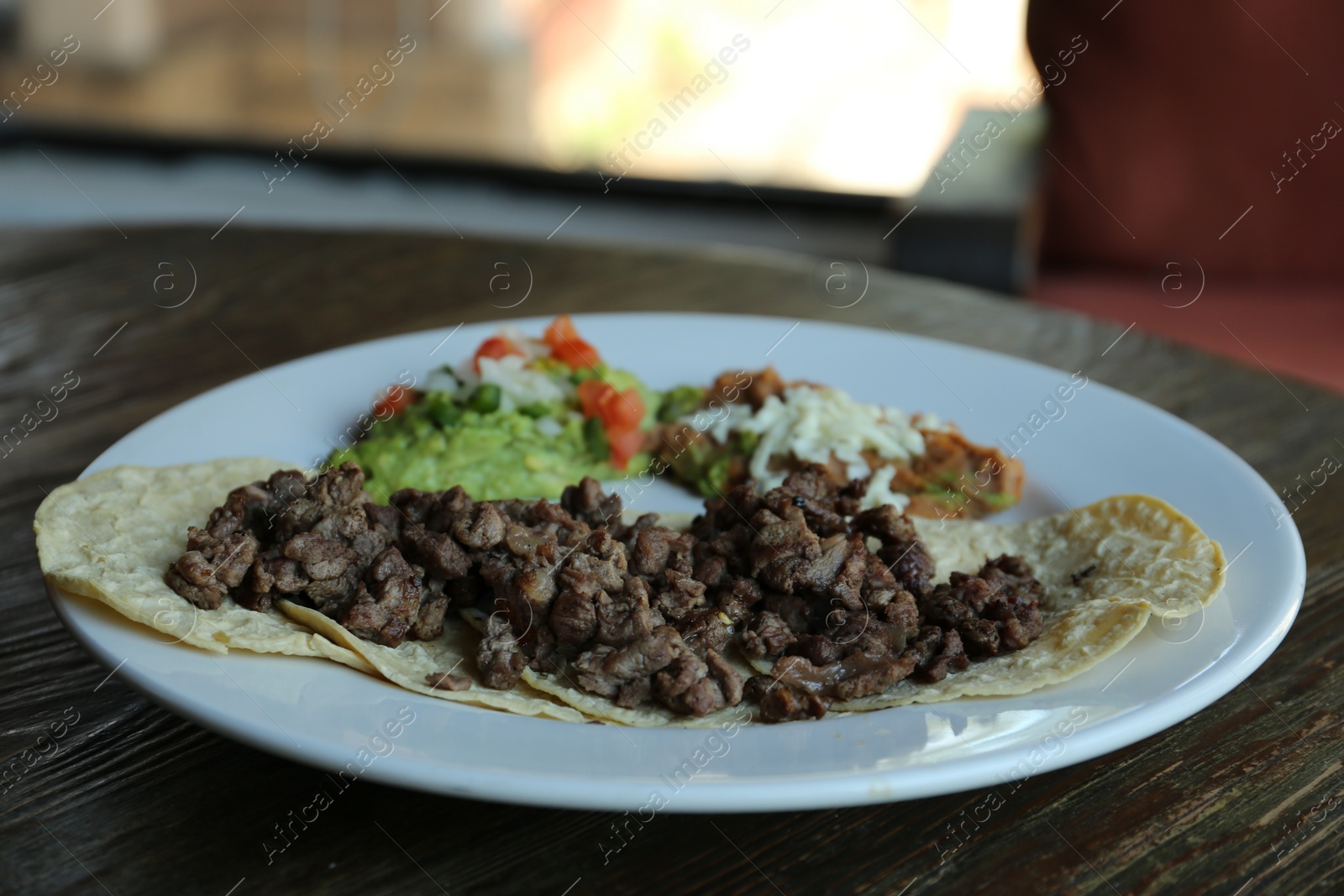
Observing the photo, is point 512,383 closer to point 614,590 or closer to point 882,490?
point 882,490

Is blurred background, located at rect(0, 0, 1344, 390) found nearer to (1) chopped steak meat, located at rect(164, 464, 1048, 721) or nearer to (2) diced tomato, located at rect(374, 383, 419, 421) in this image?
(2) diced tomato, located at rect(374, 383, 419, 421)

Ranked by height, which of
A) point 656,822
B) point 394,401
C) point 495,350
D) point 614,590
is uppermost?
point 495,350

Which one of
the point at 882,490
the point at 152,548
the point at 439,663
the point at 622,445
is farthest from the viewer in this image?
the point at 622,445

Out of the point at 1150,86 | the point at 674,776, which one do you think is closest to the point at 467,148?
the point at 1150,86

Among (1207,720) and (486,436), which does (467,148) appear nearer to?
(486,436)

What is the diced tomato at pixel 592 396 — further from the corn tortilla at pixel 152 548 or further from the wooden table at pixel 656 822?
the wooden table at pixel 656 822

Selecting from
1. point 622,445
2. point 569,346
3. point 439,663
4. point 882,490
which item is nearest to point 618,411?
point 622,445
